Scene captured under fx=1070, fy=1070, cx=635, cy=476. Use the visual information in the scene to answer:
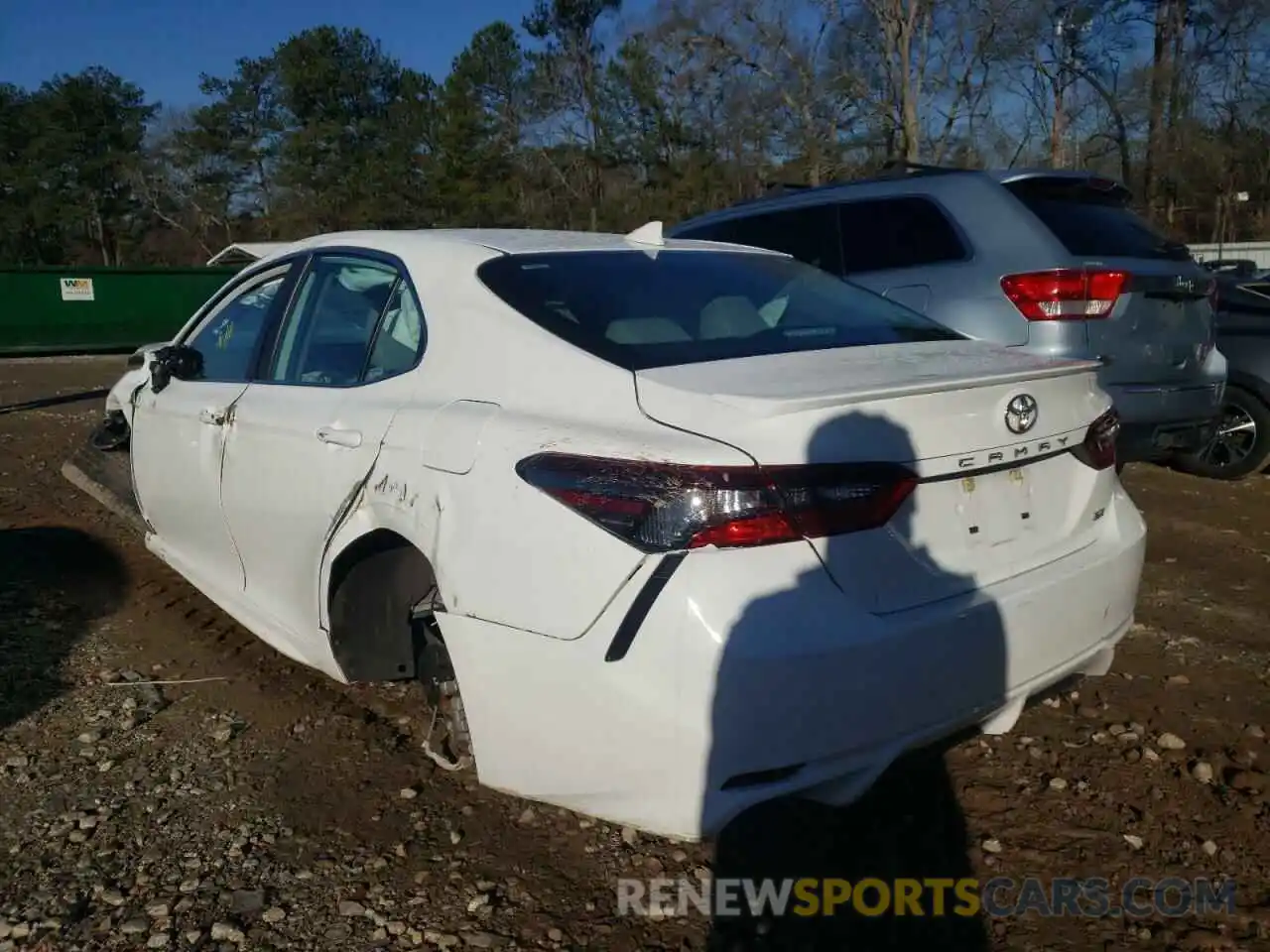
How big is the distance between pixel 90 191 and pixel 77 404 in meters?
37.7

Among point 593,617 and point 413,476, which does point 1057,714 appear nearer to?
point 593,617

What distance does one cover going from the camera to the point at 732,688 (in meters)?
2.10

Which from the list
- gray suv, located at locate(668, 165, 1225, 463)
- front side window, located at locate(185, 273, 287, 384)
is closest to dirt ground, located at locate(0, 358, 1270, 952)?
front side window, located at locate(185, 273, 287, 384)

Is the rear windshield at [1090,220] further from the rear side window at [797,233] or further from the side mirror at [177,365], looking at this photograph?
the side mirror at [177,365]

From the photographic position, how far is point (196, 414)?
3830 mm

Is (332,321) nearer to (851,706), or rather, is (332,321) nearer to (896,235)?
(851,706)

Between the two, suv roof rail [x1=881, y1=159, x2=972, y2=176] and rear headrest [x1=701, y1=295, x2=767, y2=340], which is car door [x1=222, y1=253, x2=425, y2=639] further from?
suv roof rail [x1=881, y1=159, x2=972, y2=176]

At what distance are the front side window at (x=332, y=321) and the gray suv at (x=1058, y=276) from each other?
2794 millimetres

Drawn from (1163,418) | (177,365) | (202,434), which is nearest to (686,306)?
(202,434)

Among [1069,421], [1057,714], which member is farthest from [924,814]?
[1069,421]

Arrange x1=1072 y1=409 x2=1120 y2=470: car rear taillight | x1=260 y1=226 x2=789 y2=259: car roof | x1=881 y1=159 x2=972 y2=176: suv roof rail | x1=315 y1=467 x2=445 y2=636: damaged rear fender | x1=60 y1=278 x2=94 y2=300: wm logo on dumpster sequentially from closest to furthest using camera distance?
x1=315 y1=467 x2=445 y2=636: damaged rear fender, x1=1072 y1=409 x2=1120 y2=470: car rear taillight, x1=260 y1=226 x2=789 y2=259: car roof, x1=881 y1=159 x2=972 y2=176: suv roof rail, x1=60 y1=278 x2=94 y2=300: wm logo on dumpster

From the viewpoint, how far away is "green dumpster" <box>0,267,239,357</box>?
20453 mm

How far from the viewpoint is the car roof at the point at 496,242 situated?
316 cm

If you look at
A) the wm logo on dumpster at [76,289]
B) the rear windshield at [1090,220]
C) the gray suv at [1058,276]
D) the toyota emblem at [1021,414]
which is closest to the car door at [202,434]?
the toyota emblem at [1021,414]
